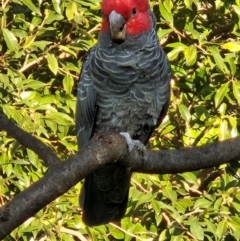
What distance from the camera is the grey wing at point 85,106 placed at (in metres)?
2.80

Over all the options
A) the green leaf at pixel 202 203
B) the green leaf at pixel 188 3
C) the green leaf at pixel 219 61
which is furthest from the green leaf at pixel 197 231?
the green leaf at pixel 188 3

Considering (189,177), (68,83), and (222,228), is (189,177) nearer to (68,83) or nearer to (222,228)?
(222,228)

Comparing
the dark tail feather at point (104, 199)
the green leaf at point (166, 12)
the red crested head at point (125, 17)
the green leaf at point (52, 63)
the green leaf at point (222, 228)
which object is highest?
the red crested head at point (125, 17)

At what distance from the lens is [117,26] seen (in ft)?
8.33

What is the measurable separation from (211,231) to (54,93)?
1.00 m

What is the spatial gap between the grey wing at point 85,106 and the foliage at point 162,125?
182 millimetres

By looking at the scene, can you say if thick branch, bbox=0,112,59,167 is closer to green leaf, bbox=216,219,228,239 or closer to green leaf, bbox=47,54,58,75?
green leaf, bbox=47,54,58,75

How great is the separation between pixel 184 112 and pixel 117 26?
2.59 feet

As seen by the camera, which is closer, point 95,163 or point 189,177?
point 95,163

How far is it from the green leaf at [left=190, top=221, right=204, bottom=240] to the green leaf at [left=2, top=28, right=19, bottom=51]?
1.09m

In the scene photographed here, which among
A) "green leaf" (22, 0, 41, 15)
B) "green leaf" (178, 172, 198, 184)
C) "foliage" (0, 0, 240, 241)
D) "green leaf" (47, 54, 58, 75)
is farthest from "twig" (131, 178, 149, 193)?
"green leaf" (22, 0, 41, 15)

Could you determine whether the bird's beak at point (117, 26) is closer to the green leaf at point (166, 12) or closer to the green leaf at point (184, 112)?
the green leaf at point (166, 12)

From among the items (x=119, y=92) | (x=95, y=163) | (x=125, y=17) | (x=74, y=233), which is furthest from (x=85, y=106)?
(x=95, y=163)

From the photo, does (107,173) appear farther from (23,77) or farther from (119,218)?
(23,77)
